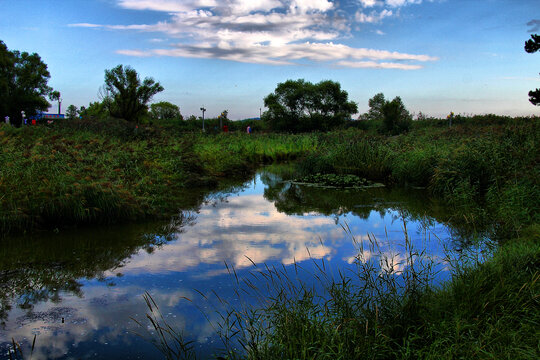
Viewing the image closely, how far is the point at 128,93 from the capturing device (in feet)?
168

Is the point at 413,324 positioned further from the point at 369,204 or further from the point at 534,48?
→ the point at 534,48

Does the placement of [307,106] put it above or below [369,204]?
above

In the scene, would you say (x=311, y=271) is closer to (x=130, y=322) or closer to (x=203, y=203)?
(x=130, y=322)

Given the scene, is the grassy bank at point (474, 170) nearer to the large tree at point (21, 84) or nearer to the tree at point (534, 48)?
the tree at point (534, 48)

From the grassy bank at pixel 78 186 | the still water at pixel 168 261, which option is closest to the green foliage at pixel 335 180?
the still water at pixel 168 261

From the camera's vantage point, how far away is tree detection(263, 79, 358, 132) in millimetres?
56719

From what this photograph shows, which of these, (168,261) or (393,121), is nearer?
(168,261)

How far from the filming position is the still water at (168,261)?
12.3ft

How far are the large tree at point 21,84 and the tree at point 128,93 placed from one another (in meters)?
9.39

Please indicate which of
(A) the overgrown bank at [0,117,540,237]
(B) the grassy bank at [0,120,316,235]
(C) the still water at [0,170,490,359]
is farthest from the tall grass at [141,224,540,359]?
(B) the grassy bank at [0,120,316,235]

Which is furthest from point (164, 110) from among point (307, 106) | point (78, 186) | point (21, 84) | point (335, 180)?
point (78, 186)

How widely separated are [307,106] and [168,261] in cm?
5422

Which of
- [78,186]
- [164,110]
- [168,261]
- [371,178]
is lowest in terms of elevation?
[168,261]

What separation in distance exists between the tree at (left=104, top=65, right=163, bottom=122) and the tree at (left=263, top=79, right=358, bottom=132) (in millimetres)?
15335
